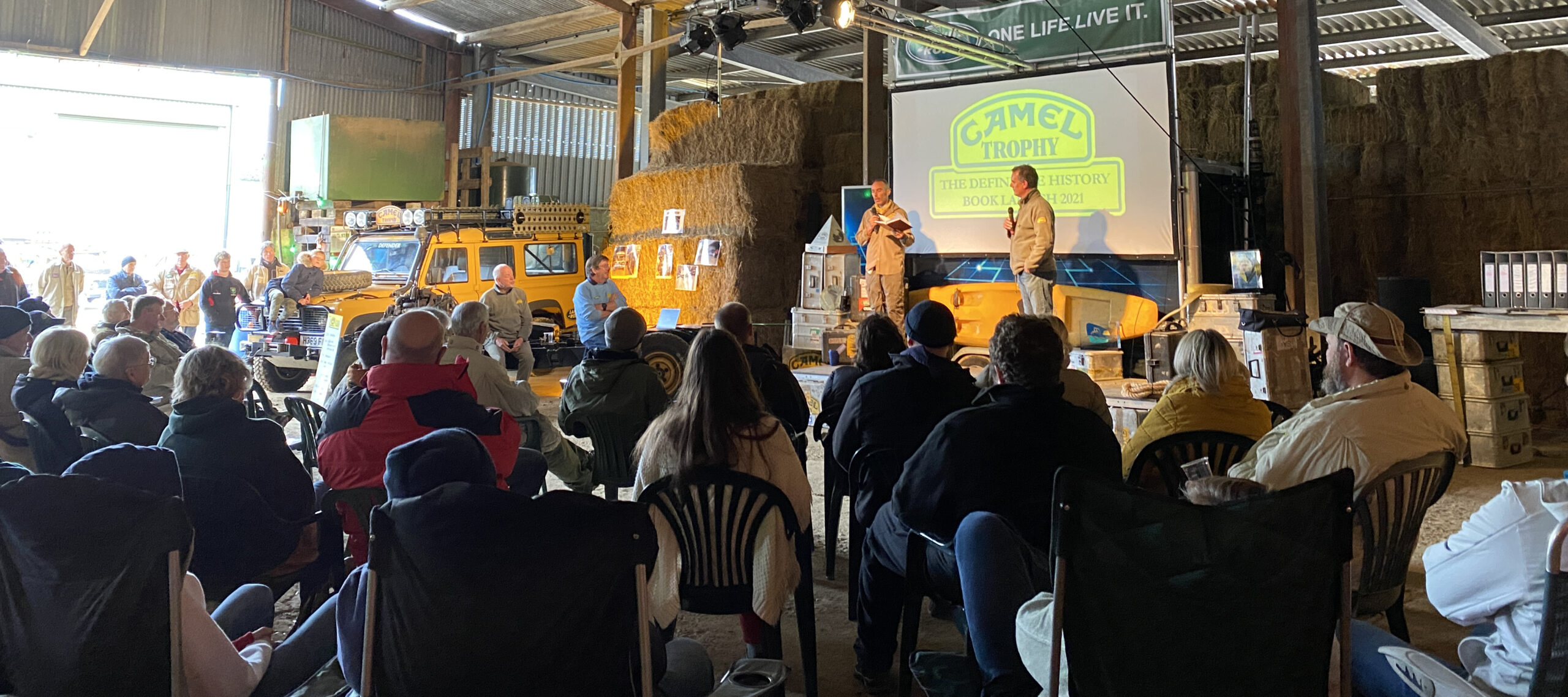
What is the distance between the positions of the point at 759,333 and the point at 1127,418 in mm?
5398

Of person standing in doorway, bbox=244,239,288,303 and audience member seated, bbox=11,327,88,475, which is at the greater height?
person standing in doorway, bbox=244,239,288,303

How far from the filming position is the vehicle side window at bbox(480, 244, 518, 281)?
36.0 ft

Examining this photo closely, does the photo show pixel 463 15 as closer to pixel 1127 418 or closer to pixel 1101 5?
pixel 1101 5

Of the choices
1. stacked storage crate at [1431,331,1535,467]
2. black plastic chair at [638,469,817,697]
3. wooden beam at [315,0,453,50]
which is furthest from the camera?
wooden beam at [315,0,453,50]

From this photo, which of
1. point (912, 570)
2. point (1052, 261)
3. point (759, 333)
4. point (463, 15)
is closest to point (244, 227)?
point (463, 15)

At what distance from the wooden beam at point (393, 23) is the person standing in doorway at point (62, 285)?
5.48m

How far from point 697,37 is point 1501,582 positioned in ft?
26.1

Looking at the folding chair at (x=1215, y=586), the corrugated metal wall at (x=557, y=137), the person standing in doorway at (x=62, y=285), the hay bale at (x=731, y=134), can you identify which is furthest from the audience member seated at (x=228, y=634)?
the corrugated metal wall at (x=557, y=137)

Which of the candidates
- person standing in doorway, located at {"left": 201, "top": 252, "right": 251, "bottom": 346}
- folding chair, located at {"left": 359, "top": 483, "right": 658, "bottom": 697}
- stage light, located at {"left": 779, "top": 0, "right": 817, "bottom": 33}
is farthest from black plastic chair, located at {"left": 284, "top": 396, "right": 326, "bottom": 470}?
person standing in doorway, located at {"left": 201, "top": 252, "right": 251, "bottom": 346}

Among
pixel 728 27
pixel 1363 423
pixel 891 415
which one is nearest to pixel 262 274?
pixel 728 27

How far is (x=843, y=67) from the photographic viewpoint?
16.9 m

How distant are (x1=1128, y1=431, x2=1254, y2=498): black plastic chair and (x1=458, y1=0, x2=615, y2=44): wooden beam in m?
11.3

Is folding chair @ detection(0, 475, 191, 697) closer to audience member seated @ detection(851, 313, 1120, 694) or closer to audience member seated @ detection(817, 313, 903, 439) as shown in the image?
audience member seated @ detection(851, 313, 1120, 694)

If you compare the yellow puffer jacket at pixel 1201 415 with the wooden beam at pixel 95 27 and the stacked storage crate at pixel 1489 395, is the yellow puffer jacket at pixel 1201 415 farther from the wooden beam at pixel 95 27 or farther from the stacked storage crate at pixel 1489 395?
the wooden beam at pixel 95 27
